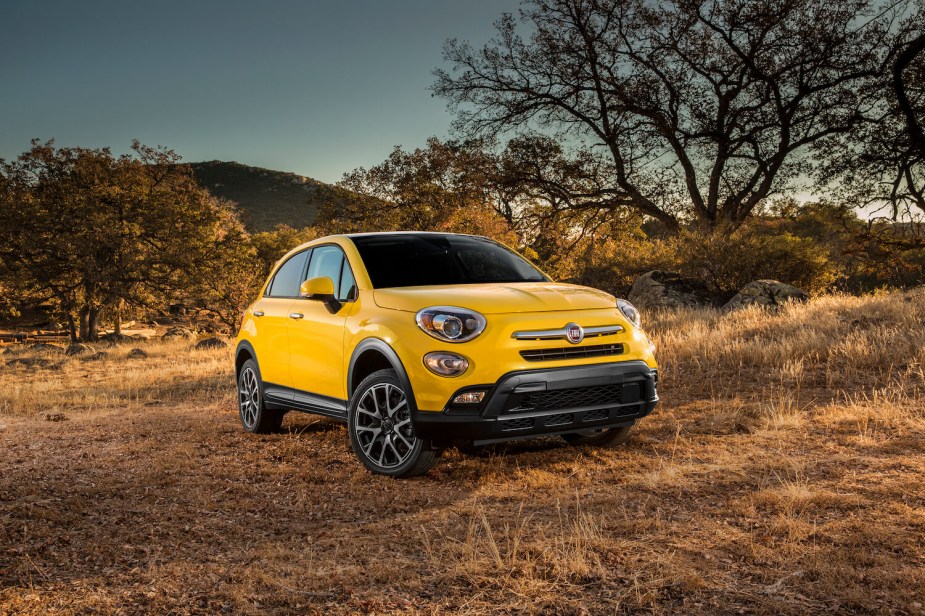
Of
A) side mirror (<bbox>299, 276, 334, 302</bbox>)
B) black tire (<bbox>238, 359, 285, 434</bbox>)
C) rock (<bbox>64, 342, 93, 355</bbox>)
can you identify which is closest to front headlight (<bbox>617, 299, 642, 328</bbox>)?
side mirror (<bbox>299, 276, 334, 302</bbox>)

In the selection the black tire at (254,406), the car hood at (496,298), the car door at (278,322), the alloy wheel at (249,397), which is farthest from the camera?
the alloy wheel at (249,397)

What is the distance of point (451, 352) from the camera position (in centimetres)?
520

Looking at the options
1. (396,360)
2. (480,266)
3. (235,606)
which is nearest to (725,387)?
(480,266)

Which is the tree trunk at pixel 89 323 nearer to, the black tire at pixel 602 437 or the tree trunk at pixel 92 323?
the tree trunk at pixel 92 323

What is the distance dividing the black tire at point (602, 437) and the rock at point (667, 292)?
12259mm

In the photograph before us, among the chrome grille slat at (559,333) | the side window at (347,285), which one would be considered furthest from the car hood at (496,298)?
the side window at (347,285)

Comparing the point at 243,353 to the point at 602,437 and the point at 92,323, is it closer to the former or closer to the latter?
the point at 602,437

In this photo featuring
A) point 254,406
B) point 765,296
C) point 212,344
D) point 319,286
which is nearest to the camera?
point 319,286

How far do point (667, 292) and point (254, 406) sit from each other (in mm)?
13246

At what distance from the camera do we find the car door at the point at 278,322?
7145 mm

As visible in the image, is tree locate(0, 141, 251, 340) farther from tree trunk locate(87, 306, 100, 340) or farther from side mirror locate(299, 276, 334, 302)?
side mirror locate(299, 276, 334, 302)

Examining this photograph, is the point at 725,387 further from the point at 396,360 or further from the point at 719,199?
the point at 719,199

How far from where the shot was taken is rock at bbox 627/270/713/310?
61.6 ft

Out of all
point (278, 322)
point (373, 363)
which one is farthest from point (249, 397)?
point (373, 363)
